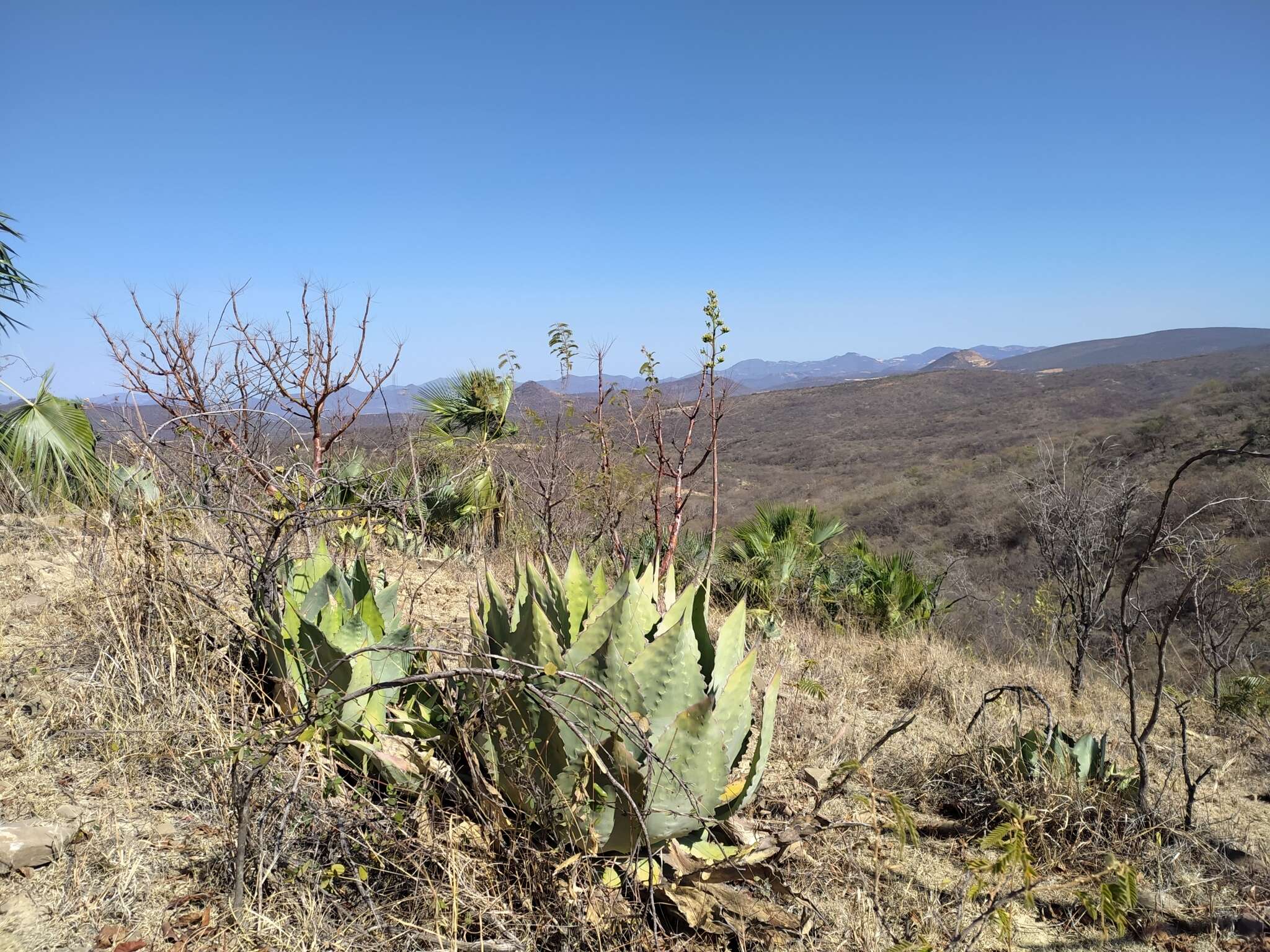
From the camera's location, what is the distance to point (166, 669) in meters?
2.89

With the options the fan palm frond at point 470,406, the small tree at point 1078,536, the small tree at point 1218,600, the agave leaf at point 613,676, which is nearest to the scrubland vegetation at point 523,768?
the agave leaf at point 613,676

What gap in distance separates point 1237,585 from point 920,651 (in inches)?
87.2

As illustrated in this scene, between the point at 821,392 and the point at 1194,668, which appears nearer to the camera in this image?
the point at 1194,668

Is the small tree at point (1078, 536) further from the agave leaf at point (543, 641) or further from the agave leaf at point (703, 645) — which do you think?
the agave leaf at point (543, 641)

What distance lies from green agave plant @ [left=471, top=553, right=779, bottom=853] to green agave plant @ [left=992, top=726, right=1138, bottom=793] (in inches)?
47.1

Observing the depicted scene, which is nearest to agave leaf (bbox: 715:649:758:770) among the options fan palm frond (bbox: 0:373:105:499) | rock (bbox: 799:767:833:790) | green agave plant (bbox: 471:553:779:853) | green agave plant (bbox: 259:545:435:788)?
green agave plant (bbox: 471:553:779:853)

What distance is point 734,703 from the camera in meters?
2.25

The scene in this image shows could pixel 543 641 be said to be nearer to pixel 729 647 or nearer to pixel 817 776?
pixel 729 647

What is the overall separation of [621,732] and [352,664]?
3.36 ft

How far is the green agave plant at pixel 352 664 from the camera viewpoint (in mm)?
2283

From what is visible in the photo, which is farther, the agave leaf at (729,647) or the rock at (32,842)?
the agave leaf at (729,647)

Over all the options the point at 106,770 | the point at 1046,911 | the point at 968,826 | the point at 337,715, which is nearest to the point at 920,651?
the point at 968,826

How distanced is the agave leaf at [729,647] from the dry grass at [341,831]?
480 mm

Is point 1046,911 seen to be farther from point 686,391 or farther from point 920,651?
point 686,391
